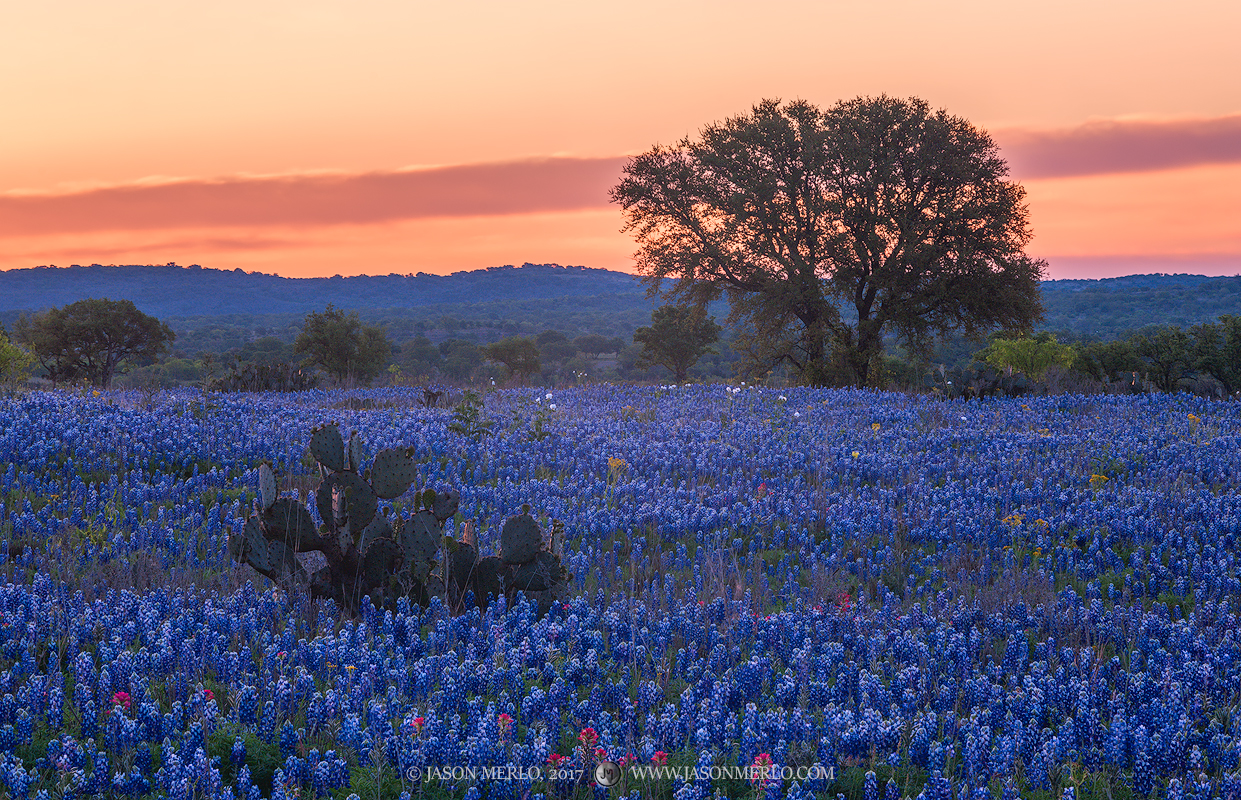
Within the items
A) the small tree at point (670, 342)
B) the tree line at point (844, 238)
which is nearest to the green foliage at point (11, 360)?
the tree line at point (844, 238)

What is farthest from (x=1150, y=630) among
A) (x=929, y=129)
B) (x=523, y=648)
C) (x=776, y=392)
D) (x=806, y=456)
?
(x=929, y=129)

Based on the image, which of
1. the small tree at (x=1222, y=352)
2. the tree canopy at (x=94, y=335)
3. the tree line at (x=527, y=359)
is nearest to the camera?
the tree line at (x=527, y=359)

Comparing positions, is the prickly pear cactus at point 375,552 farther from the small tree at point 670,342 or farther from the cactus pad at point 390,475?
the small tree at point 670,342

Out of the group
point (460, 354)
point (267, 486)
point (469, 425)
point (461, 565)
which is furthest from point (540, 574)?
point (460, 354)

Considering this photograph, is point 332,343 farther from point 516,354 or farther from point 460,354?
point 460,354

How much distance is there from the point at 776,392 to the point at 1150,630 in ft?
48.5

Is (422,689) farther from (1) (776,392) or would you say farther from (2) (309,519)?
(1) (776,392)

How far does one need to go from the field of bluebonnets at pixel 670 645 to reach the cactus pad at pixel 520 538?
16.1 inches

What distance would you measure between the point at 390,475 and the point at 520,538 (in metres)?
1.23

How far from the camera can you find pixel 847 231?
3291 cm

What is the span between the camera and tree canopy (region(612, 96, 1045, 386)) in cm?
3150

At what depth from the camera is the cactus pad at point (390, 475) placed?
607cm

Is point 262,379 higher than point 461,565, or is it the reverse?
point 262,379

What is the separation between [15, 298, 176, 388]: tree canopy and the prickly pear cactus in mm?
61081
